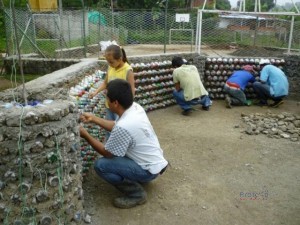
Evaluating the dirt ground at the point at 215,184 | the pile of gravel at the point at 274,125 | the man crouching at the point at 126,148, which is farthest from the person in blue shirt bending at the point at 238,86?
the man crouching at the point at 126,148

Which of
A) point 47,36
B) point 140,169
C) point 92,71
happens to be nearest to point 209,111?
point 92,71

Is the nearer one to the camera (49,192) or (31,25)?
(49,192)

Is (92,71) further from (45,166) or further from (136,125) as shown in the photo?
(45,166)

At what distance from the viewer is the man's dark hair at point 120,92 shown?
3104 mm

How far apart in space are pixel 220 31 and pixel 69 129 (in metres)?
7.88

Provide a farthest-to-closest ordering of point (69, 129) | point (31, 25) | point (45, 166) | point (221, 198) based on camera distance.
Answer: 1. point (31, 25)
2. point (221, 198)
3. point (69, 129)
4. point (45, 166)

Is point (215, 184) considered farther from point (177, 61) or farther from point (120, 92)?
point (177, 61)

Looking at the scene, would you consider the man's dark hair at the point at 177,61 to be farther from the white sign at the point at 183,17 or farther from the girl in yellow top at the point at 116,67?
the girl in yellow top at the point at 116,67

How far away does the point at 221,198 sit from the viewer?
374cm

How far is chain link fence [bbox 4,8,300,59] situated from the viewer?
8.84 meters

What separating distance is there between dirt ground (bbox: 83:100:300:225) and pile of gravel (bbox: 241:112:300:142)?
20cm

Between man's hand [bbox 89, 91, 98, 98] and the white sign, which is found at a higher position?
the white sign

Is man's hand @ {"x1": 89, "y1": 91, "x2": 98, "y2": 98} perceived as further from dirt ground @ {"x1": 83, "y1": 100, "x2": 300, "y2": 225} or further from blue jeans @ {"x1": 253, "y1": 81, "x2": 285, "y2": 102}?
blue jeans @ {"x1": 253, "y1": 81, "x2": 285, "y2": 102}

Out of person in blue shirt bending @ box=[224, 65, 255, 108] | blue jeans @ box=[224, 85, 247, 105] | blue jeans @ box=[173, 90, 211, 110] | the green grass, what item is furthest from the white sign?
the green grass
